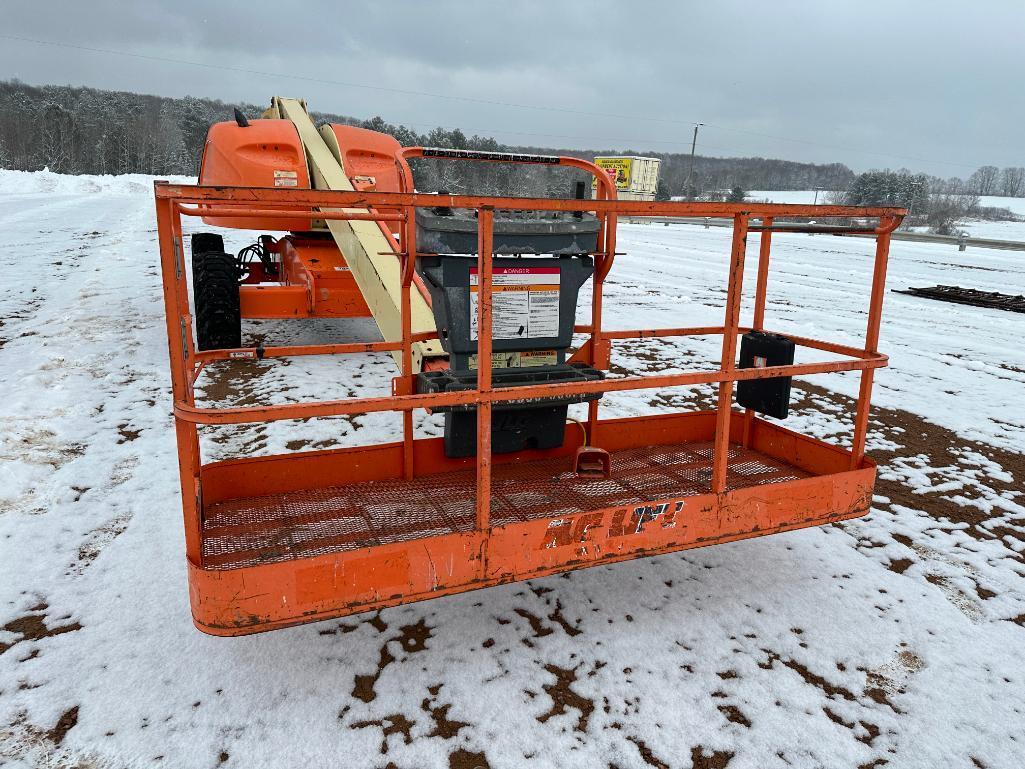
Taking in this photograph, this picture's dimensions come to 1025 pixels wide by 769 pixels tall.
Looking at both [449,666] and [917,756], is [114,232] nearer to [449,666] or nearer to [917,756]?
[449,666]

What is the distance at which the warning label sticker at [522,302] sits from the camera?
10.6ft

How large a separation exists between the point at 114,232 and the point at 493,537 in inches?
798

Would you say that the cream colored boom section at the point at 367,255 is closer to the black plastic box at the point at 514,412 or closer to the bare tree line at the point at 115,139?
the black plastic box at the point at 514,412

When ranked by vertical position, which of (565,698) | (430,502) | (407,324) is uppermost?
(407,324)

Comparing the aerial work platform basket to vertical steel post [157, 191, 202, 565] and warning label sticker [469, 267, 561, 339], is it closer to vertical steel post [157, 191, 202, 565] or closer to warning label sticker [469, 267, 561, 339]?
vertical steel post [157, 191, 202, 565]

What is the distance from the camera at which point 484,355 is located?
258cm

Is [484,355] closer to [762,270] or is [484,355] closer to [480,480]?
[480,480]

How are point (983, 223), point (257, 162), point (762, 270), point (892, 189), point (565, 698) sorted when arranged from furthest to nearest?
1. point (892, 189)
2. point (983, 223)
3. point (257, 162)
4. point (762, 270)
5. point (565, 698)

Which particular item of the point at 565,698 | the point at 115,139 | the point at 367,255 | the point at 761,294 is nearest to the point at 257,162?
the point at 367,255

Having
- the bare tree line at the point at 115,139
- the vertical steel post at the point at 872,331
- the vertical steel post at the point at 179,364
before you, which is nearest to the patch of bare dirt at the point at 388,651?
the vertical steel post at the point at 179,364

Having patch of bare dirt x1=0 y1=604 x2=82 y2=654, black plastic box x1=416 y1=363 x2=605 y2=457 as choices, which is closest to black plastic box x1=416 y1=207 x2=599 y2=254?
black plastic box x1=416 y1=363 x2=605 y2=457

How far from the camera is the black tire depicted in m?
6.71

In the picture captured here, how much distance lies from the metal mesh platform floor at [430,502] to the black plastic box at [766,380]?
15.4 inches

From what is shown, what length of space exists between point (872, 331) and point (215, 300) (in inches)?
229
